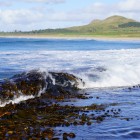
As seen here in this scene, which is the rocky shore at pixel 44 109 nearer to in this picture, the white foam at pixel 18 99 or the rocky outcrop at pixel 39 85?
the rocky outcrop at pixel 39 85

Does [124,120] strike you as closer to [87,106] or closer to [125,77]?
[87,106]

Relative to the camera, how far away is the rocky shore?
15.6m

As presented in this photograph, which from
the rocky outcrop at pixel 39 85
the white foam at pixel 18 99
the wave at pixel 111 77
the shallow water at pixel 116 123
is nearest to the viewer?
the shallow water at pixel 116 123

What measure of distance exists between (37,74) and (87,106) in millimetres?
7952

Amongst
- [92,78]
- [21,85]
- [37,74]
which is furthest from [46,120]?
[92,78]

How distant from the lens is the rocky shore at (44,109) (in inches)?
615

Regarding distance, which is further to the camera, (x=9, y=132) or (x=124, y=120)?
(x=124, y=120)

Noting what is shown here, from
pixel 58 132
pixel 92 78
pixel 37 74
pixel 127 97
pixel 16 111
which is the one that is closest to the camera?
pixel 58 132

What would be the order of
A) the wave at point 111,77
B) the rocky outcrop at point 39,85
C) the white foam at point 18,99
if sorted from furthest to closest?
the wave at point 111,77, the rocky outcrop at point 39,85, the white foam at point 18,99

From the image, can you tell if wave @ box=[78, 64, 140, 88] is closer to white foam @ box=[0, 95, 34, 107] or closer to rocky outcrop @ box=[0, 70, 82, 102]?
rocky outcrop @ box=[0, 70, 82, 102]

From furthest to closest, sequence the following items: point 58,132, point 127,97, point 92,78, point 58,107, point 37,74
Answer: point 92,78
point 37,74
point 127,97
point 58,107
point 58,132

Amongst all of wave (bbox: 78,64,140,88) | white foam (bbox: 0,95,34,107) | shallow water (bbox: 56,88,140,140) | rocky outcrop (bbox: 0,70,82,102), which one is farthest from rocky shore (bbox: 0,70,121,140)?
wave (bbox: 78,64,140,88)

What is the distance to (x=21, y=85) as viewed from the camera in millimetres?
25422

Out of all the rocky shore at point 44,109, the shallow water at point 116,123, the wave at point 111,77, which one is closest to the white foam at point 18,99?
the rocky shore at point 44,109
